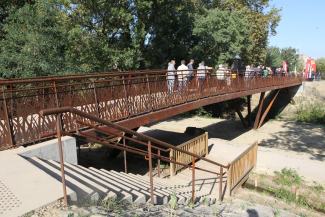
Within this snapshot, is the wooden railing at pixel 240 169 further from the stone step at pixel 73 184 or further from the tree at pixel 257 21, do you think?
the tree at pixel 257 21

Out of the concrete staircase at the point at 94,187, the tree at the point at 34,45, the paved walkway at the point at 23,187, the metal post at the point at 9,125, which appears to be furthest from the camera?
the tree at the point at 34,45

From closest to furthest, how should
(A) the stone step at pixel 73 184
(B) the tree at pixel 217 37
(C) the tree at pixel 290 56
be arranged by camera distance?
(A) the stone step at pixel 73 184, (B) the tree at pixel 217 37, (C) the tree at pixel 290 56

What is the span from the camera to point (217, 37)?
18688mm

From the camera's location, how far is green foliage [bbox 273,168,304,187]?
274 inches

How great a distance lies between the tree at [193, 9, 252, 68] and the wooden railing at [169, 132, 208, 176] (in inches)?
440

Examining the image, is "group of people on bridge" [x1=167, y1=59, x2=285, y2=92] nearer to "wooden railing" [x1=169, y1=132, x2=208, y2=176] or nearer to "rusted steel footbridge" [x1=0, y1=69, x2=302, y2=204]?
"rusted steel footbridge" [x1=0, y1=69, x2=302, y2=204]

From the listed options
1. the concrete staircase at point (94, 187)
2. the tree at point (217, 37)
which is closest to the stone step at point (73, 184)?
the concrete staircase at point (94, 187)

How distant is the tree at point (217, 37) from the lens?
1850 centimetres

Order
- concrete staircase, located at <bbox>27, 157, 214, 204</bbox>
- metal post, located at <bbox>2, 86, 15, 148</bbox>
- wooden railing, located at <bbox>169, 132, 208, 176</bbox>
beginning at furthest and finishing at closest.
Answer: wooden railing, located at <bbox>169, 132, 208, 176</bbox>
metal post, located at <bbox>2, 86, 15, 148</bbox>
concrete staircase, located at <bbox>27, 157, 214, 204</bbox>

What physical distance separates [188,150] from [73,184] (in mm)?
5025

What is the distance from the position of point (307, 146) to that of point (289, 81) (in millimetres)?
10065

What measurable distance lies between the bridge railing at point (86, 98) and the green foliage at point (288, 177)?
11.6 feet

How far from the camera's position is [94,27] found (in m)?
12.1

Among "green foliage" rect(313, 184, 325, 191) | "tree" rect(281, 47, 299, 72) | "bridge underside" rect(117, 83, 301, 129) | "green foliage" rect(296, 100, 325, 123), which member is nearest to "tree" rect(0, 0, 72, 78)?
"bridge underside" rect(117, 83, 301, 129)
